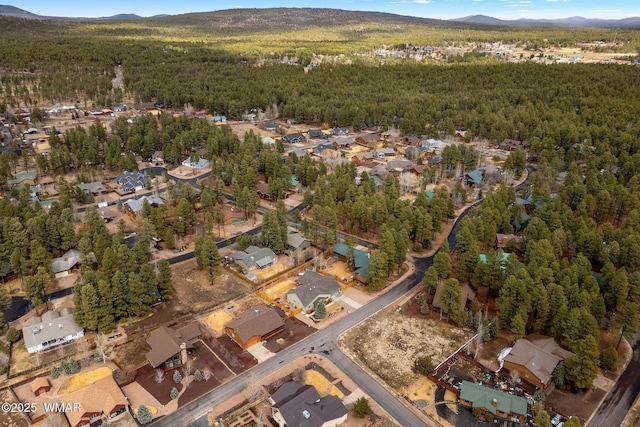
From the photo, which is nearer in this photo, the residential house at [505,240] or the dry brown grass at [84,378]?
the dry brown grass at [84,378]

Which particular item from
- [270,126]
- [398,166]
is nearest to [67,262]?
[398,166]

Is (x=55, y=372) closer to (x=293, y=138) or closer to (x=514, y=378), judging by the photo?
(x=514, y=378)

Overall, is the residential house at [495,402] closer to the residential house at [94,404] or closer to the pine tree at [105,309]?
the residential house at [94,404]

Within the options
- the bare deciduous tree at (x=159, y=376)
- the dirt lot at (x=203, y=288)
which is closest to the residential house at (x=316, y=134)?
the dirt lot at (x=203, y=288)

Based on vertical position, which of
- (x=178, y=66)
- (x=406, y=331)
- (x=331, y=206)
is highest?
(x=178, y=66)

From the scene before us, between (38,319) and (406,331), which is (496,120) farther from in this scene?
(38,319)

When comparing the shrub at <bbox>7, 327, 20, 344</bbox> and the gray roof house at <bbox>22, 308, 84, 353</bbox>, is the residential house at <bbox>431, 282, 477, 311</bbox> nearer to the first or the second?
the gray roof house at <bbox>22, 308, 84, 353</bbox>

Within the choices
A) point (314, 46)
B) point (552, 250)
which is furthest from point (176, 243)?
point (314, 46)
